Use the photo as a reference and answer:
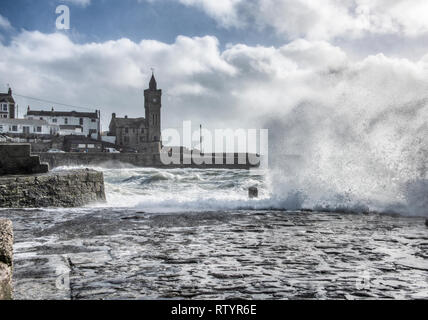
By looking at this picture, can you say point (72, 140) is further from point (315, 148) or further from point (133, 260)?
point (133, 260)

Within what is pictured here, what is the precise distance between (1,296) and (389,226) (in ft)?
20.4

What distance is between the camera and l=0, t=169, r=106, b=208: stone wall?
30.0ft

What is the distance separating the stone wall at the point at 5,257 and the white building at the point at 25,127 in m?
75.7

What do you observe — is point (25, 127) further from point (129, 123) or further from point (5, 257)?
point (5, 257)

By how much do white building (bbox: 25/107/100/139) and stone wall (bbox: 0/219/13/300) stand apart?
266 ft

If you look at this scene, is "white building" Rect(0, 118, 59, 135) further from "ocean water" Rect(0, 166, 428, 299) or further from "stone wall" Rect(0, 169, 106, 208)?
"ocean water" Rect(0, 166, 428, 299)

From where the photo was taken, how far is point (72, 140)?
2606 inches

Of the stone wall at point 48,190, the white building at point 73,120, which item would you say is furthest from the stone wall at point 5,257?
the white building at point 73,120

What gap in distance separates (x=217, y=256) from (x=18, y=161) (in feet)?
28.9

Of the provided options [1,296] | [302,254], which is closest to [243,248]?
[302,254]

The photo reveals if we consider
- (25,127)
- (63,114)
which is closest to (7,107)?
(25,127)

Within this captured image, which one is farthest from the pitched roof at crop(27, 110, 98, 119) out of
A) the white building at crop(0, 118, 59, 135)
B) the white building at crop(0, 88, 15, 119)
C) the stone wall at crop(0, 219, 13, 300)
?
the stone wall at crop(0, 219, 13, 300)

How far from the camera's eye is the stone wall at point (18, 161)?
10711mm

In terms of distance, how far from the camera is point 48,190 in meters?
9.71
